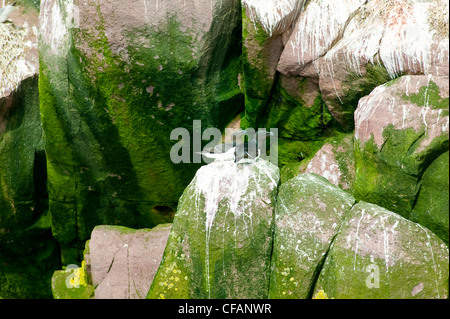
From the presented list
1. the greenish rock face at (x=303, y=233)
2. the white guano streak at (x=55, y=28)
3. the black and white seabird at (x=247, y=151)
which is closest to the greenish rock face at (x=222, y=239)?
the greenish rock face at (x=303, y=233)

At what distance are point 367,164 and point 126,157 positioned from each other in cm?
273

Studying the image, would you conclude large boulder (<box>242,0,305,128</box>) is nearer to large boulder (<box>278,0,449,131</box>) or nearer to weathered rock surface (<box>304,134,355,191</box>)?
large boulder (<box>278,0,449,131</box>)

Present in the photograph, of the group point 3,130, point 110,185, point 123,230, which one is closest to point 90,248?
point 123,230

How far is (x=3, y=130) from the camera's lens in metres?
6.38

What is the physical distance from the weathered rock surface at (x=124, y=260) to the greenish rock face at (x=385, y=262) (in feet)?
5.96

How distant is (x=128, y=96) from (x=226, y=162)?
1.62 metres

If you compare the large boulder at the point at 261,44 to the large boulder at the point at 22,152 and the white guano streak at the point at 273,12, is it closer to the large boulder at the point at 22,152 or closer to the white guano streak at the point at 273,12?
the white guano streak at the point at 273,12

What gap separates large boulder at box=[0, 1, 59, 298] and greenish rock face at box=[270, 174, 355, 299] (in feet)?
11.2

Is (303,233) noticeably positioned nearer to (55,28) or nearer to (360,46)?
(360,46)

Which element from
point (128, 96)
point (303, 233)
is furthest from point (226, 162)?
point (128, 96)

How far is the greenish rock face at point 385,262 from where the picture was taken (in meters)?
3.94

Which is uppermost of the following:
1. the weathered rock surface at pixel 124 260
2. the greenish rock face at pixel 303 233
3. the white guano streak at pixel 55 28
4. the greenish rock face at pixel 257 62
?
the white guano streak at pixel 55 28

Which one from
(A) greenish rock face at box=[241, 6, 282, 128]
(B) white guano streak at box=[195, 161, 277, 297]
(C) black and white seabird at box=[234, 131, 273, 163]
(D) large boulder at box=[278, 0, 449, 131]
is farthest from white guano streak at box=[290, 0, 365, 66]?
(B) white guano streak at box=[195, 161, 277, 297]

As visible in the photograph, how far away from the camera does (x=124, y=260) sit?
214 inches
